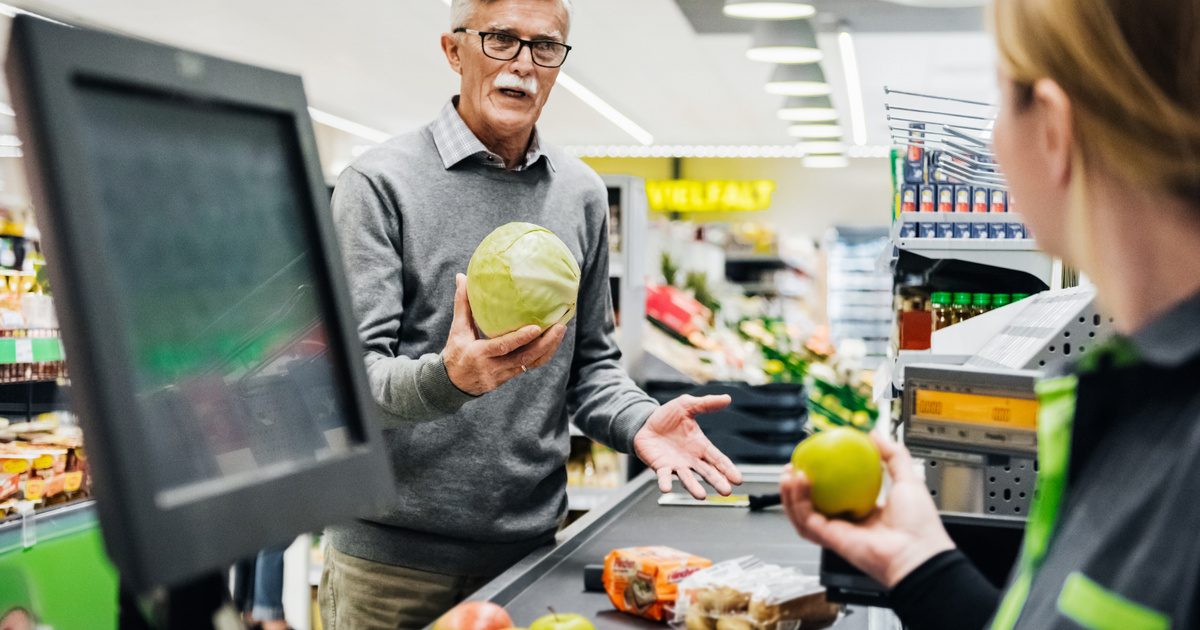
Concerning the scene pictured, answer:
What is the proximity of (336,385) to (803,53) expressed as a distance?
292 inches

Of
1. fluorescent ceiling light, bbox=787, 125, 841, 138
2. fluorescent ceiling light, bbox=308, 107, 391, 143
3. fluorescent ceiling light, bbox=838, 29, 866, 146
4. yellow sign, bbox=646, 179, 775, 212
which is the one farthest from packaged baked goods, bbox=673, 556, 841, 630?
yellow sign, bbox=646, 179, 775, 212

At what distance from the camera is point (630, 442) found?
2320 mm

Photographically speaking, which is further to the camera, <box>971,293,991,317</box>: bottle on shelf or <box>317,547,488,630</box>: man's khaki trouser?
<box>971,293,991,317</box>: bottle on shelf

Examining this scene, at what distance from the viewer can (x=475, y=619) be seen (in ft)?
5.44

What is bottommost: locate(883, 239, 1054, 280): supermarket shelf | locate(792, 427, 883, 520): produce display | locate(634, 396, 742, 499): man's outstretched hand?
locate(634, 396, 742, 499): man's outstretched hand

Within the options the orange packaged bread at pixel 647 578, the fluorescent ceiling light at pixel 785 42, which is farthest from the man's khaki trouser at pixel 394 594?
the fluorescent ceiling light at pixel 785 42

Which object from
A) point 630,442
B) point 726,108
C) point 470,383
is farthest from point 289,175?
point 726,108

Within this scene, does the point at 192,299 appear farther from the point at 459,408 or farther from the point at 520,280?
the point at 459,408

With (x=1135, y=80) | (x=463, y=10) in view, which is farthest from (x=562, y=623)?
(x=463, y=10)

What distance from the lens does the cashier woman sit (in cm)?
75

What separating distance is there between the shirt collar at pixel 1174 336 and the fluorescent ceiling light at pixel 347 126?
1302 cm

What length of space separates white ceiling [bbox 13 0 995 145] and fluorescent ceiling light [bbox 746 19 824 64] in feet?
3.20

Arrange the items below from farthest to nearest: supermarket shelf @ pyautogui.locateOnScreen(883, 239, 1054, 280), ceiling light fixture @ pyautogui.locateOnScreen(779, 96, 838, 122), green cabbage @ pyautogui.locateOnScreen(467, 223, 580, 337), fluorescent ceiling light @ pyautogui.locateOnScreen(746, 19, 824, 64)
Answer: ceiling light fixture @ pyautogui.locateOnScreen(779, 96, 838, 122) < fluorescent ceiling light @ pyautogui.locateOnScreen(746, 19, 824, 64) < supermarket shelf @ pyautogui.locateOnScreen(883, 239, 1054, 280) < green cabbage @ pyautogui.locateOnScreen(467, 223, 580, 337)

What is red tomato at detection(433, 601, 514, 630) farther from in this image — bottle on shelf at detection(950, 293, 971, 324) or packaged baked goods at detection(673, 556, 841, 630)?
bottle on shelf at detection(950, 293, 971, 324)
